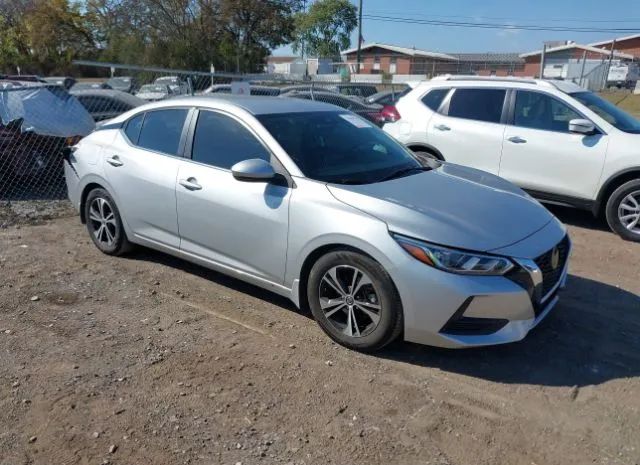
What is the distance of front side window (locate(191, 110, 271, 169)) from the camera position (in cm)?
430

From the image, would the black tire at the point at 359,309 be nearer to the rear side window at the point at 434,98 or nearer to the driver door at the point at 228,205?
the driver door at the point at 228,205

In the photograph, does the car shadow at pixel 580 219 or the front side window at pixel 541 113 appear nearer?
the front side window at pixel 541 113

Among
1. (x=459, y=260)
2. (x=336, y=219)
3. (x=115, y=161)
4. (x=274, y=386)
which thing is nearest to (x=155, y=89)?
(x=115, y=161)

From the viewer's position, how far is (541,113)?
22.9 ft

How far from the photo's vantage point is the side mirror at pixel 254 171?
3.95 meters

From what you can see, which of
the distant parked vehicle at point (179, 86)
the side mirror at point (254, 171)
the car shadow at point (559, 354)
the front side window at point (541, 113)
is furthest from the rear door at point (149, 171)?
the distant parked vehicle at point (179, 86)

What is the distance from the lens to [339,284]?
3.76m

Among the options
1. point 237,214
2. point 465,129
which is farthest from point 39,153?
point 465,129

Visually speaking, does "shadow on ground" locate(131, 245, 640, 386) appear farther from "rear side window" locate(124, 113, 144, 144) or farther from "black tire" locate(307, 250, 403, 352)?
"rear side window" locate(124, 113, 144, 144)

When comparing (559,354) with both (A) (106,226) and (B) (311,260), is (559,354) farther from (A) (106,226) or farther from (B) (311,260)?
(A) (106,226)

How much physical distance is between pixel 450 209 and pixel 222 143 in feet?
6.15

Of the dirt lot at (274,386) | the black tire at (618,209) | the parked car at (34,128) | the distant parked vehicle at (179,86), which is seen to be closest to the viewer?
the dirt lot at (274,386)

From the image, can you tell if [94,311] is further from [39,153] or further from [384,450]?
[39,153]

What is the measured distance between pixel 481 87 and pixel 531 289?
4.59m
